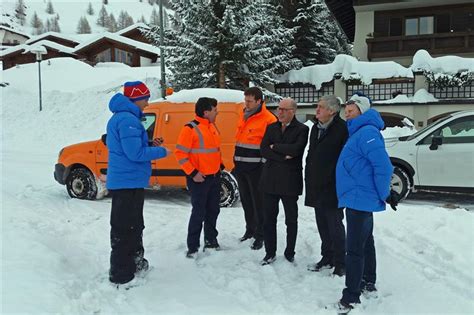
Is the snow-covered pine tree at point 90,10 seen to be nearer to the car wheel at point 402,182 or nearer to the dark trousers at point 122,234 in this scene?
the car wheel at point 402,182

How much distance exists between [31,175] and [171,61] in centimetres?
750

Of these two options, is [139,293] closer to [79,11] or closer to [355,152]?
[355,152]

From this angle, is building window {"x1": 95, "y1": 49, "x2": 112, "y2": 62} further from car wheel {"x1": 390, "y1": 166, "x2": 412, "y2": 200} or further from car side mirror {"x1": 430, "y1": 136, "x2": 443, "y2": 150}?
car side mirror {"x1": 430, "y1": 136, "x2": 443, "y2": 150}

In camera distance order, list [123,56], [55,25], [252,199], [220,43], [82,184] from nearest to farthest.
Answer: [252,199] < [82,184] < [220,43] < [123,56] < [55,25]

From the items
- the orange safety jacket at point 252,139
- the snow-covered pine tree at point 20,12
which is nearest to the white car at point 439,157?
the orange safety jacket at point 252,139

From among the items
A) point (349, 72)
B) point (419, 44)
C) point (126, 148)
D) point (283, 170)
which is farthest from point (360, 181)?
point (419, 44)

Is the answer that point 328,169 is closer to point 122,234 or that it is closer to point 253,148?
point 253,148

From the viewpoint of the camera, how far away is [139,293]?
13.6 ft

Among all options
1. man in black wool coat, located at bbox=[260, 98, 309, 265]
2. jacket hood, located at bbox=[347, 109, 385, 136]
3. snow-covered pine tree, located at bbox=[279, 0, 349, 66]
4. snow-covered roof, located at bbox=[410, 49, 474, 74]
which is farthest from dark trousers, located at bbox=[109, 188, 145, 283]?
snow-covered pine tree, located at bbox=[279, 0, 349, 66]

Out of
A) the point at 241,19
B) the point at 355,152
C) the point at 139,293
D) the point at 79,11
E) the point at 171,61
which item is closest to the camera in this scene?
the point at 355,152

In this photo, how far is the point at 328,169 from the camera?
4367mm

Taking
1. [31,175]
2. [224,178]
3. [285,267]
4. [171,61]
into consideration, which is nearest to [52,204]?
[224,178]

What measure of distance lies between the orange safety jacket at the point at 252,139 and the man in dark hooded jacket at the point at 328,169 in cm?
92

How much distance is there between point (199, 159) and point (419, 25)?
18.9 meters
